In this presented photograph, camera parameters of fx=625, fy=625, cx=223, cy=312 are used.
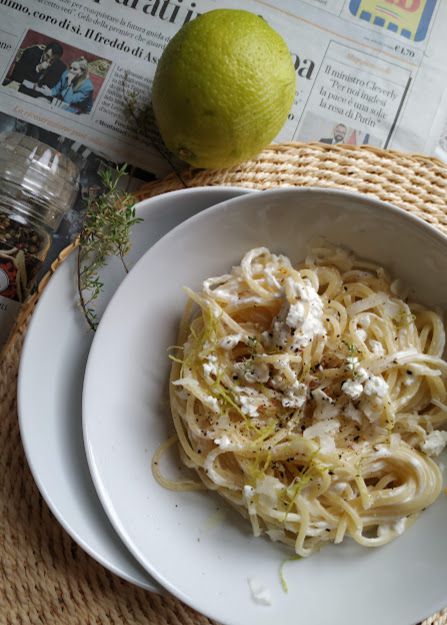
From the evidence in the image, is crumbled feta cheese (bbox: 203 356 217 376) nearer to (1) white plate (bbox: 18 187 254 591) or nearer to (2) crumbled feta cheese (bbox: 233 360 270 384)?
(2) crumbled feta cheese (bbox: 233 360 270 384)

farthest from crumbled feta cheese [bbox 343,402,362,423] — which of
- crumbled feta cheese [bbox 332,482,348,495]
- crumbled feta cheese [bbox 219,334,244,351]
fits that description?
crumbled feta cheese [bbox 219,334,244,351]

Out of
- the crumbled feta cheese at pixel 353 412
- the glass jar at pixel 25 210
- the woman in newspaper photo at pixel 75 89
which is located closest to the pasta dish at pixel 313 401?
the crumbled feta cheese at pixel 353 412

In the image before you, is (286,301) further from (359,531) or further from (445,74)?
(445,74)

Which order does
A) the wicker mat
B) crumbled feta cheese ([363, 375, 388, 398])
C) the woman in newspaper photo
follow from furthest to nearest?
the woman in newspaper photo → the wicker mat → crumbled feta cheese ([363, 375, 388, 398])

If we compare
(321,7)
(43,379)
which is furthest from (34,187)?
(321,7)

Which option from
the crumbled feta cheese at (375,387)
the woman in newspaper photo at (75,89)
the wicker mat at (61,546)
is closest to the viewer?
the crumbled feta cheese at (375,387)

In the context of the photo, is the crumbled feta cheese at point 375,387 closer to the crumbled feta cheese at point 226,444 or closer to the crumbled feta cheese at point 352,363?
the crumbled feta cheese at point 352,363
